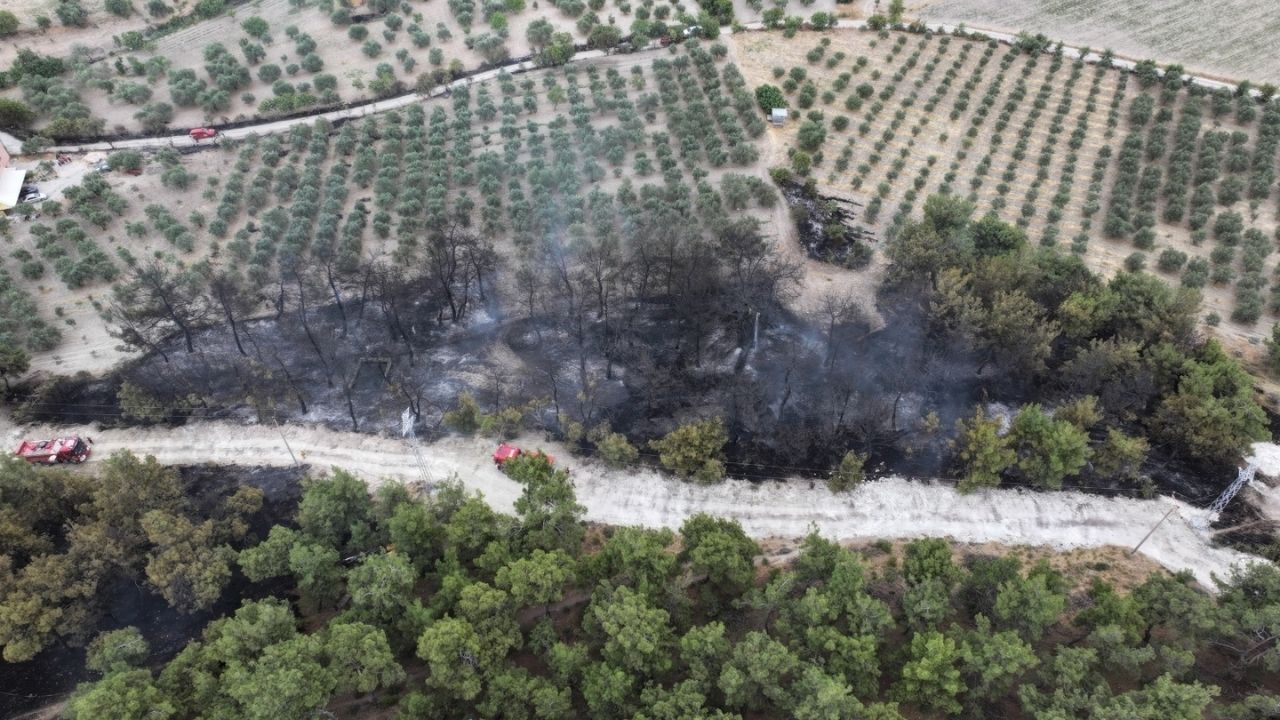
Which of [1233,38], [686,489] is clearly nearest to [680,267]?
[686,489]

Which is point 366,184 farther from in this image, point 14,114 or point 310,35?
point 14,114

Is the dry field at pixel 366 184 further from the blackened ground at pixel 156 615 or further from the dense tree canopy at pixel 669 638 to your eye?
the dense tree canopy at pixel 669 638

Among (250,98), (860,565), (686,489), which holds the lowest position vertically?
(686,489)

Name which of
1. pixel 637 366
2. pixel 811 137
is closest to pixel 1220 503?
pixel 637 366

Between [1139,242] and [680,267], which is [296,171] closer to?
[680,267]

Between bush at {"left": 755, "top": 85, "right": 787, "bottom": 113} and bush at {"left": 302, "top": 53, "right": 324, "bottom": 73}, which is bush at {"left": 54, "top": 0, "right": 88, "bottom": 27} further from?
bush at {"left": 755, "top": 85, "right": 787, "bottom": 113}

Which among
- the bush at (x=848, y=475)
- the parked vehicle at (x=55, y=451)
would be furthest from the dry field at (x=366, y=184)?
the bush at (x=848, y=475)
